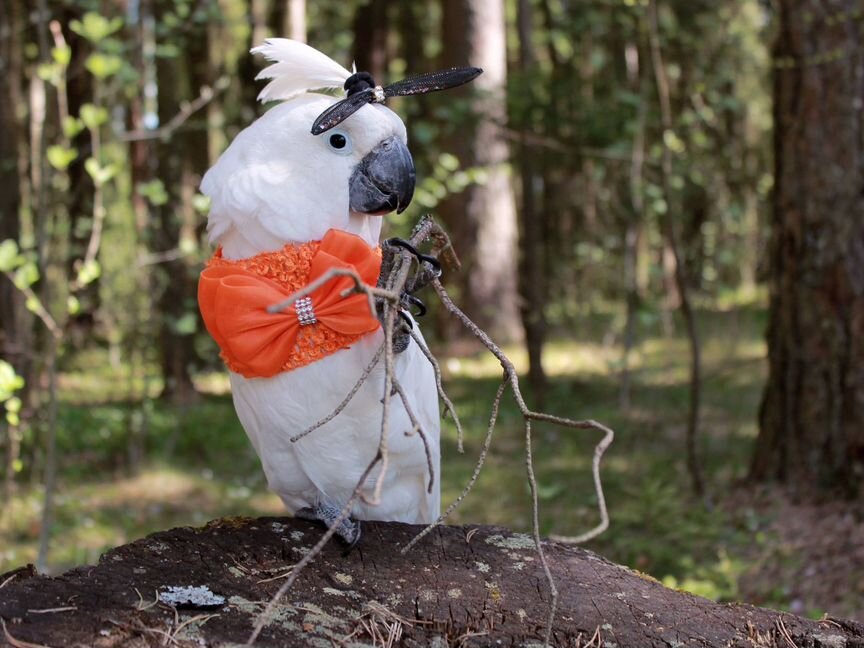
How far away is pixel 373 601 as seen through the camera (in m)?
2.19

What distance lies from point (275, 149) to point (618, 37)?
577 centimetres

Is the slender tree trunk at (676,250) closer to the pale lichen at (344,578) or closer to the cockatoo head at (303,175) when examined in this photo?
the cockatoo head at (303,175)

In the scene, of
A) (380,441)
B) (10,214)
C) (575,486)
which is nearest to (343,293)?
(380,441)

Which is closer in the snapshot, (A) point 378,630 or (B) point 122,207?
(A) point 378,630

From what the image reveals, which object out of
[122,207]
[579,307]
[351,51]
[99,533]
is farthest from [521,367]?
[351,51]

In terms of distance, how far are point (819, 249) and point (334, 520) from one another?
326 centimetres

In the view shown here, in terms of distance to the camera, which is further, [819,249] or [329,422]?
[819,249]

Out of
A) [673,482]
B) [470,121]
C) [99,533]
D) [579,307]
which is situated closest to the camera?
[99,533]

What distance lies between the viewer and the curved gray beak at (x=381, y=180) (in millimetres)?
2471

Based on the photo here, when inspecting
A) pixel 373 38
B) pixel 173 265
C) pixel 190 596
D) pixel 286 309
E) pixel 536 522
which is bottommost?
pixel 190 596

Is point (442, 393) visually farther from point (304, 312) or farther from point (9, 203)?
point (9, 203)

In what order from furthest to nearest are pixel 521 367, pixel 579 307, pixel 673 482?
pixel 579 307 < pixel 521 367 < pixel 673 482

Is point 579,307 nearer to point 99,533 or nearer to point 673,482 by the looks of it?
point 673,482

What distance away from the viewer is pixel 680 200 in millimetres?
6988
